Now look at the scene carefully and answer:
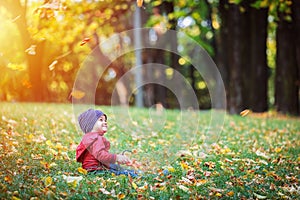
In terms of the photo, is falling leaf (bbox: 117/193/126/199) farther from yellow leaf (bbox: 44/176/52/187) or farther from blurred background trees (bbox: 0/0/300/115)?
blurred background trees (bbox: 0/0/300/115)

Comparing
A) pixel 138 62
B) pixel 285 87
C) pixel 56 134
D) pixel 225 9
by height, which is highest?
pixel 225 9

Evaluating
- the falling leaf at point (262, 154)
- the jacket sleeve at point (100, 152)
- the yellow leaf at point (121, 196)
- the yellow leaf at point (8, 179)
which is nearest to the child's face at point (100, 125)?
the jacket sleeve at point (100, 152)

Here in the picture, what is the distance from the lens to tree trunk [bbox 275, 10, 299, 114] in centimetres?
1517

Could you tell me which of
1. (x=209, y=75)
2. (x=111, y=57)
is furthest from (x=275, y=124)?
(x=209, y=75)

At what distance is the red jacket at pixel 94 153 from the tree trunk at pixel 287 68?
36.9 feet

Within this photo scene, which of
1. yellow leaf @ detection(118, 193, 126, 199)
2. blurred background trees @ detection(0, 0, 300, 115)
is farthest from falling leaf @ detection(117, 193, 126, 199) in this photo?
blurred background trees @ detection(0, 0, 300, 115)

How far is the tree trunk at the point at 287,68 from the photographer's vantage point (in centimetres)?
1517

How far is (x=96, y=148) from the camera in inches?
195

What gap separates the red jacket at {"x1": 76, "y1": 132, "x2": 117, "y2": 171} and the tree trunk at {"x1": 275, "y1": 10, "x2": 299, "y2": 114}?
11.2 meters

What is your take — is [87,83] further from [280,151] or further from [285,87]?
[280,151]

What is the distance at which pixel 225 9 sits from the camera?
664 inches

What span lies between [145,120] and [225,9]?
26.0ft

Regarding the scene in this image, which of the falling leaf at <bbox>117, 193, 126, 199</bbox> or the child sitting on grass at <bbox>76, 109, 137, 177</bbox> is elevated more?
the child sitting on grass at <bbox>76, 109, 137, 177</bbox>

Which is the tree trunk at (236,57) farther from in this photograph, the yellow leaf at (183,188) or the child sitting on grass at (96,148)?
the yellow leaf at (183,188)
